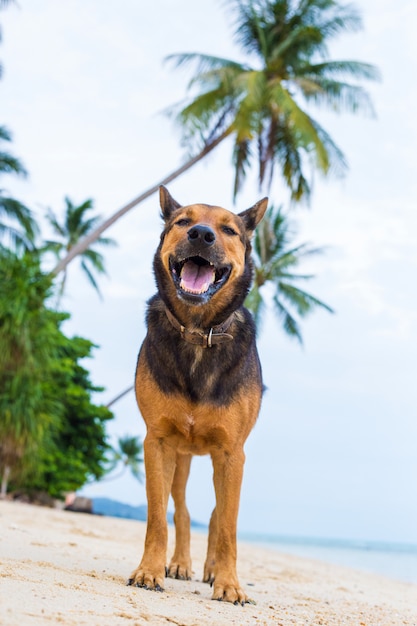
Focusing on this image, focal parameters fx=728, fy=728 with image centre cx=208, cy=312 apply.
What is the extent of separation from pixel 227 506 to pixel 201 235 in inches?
68.9

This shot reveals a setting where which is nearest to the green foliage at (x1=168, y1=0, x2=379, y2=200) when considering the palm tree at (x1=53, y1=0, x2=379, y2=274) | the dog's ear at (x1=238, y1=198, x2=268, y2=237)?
the palm tree at (x1=53, y1=0, x2=379, y2=274)

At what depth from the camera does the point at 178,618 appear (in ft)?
11.2

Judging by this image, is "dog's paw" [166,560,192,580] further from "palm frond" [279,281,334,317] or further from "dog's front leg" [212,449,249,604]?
"palm frond" [279,281,334,317]

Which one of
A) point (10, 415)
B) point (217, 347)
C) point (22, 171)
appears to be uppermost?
point (22, 171)

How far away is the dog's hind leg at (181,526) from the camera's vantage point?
581 cm

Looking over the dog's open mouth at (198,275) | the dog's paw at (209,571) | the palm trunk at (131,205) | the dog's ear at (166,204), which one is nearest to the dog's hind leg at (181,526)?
the dog's paw at (209,571)

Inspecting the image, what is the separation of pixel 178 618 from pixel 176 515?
8.43 ft

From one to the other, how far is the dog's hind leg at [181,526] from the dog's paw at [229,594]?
1.31m

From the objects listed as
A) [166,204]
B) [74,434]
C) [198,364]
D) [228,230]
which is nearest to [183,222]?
[228,230]

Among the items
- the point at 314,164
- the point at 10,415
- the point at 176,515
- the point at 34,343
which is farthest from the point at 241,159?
the point at 176,515

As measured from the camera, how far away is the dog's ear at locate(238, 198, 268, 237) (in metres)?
5.28

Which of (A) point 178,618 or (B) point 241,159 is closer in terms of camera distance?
(A) point 178,618

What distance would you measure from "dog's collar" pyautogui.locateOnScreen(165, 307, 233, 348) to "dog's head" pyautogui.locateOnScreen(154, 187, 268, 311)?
13 cm

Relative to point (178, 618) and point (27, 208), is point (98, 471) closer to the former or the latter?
point (27, 208)
